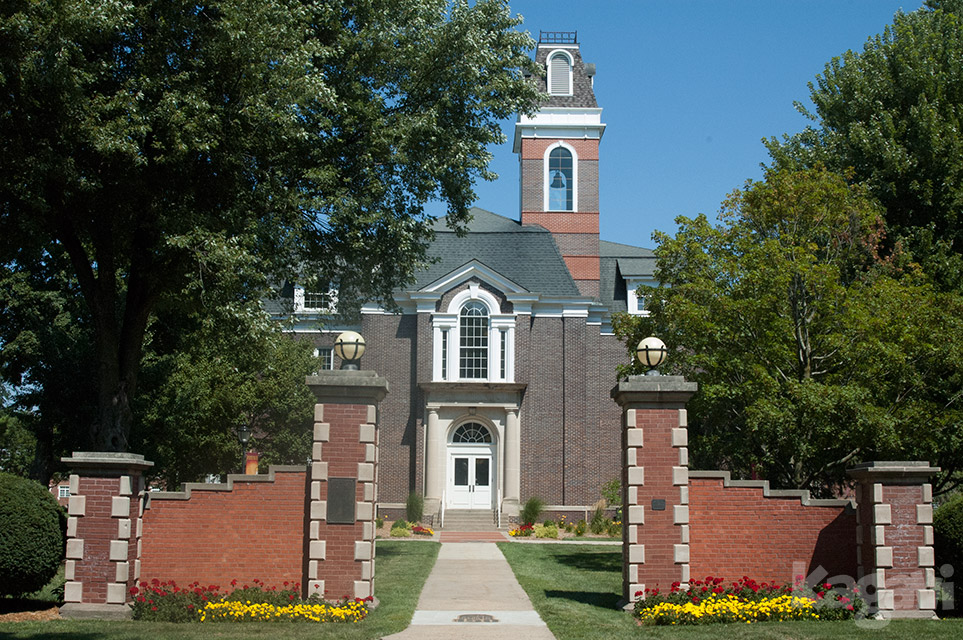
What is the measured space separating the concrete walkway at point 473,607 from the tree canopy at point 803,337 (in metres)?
5.71

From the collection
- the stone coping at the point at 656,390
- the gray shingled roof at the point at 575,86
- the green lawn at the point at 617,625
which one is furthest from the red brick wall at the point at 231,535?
the gray shingled roof at the point at 575,86

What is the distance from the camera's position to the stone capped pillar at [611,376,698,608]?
1315cm

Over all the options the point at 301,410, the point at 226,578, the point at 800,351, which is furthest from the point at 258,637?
the point at 301,410

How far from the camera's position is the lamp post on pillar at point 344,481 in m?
13.1

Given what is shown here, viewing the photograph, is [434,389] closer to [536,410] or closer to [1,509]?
[536,410]

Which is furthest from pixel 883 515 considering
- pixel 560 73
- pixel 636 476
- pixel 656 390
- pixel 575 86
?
pixel 560 73

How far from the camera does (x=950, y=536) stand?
1334cm

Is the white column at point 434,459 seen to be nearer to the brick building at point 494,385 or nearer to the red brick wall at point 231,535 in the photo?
the brick building at point 494,385

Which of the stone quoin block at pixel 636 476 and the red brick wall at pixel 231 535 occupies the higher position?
the stone quoin block at pixel 636 476

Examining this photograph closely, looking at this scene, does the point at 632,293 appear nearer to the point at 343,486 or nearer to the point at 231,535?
the point at 343,486

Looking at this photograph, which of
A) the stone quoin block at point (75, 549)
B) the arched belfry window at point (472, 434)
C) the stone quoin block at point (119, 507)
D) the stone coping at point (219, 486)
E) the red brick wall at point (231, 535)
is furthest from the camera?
the arched belfry window at point (472, 434)

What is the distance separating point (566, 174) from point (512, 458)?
13.4 metres

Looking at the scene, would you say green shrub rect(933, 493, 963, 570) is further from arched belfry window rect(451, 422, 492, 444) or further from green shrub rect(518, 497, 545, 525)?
arched belfry window rect(451, 422, 492, 444)

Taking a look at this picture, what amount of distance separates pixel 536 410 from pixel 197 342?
18.2m
